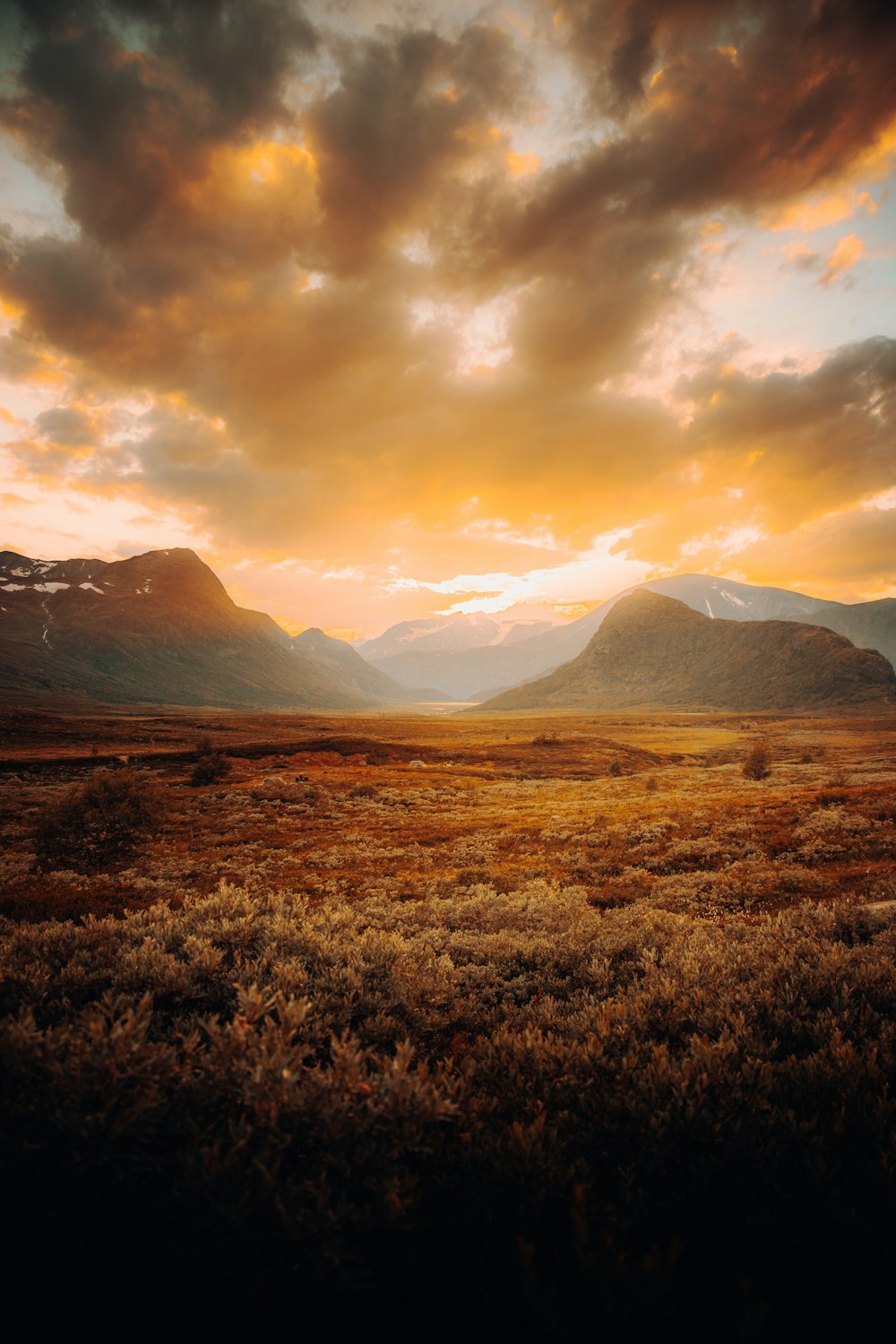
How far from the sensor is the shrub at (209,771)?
110 feet

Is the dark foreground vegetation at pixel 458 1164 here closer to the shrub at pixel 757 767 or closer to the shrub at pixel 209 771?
the shrub at pixel 209 771

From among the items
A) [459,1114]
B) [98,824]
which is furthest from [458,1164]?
[98,824]

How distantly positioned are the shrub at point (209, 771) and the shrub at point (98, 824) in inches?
508

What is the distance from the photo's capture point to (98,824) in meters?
18.2

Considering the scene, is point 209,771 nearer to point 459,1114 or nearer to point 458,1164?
point 459,1114

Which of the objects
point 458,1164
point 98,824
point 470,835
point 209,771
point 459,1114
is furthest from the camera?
point 209,771

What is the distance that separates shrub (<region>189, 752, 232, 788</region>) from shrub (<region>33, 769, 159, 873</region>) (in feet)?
42.3

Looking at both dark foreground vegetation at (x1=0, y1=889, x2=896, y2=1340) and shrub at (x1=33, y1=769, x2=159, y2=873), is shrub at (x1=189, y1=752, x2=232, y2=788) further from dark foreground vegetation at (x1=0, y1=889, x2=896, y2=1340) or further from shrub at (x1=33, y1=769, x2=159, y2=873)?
dark foreground vegetation at (x1=0, y1=889, x2=896, y2=1340)

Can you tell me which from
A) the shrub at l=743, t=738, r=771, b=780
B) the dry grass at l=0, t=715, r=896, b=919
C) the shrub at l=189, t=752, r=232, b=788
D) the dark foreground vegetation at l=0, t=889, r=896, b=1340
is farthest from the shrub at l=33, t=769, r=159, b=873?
the shrub at l=743, t=738, r=771, b=780

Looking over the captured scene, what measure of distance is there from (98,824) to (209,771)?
1659 centimetres

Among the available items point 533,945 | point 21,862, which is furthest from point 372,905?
point 21,862

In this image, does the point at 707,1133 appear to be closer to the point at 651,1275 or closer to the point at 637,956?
the point at 651,1275

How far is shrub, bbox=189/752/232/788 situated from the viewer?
3362cm

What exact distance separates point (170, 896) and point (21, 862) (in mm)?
6527
